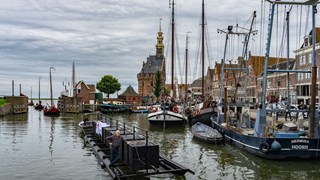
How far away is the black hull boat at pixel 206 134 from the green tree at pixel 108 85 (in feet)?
319

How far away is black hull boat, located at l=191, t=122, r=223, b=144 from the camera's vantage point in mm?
28172

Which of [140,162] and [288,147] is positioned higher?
[140,162]

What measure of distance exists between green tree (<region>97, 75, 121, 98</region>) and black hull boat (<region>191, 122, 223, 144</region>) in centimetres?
9728

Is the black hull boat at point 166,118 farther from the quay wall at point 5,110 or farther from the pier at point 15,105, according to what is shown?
the pier at point 15,105

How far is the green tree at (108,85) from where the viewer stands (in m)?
130

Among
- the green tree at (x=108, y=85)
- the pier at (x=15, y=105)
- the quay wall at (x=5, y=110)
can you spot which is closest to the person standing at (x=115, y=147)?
the quay wall at (x=5, y=110)

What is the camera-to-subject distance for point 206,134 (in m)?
30.8

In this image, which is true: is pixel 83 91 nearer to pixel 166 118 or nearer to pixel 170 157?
pixel 166 118

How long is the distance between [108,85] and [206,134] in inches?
3999

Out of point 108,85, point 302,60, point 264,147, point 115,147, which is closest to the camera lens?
point 115,147

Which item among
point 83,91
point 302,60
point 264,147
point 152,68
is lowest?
point 264,147

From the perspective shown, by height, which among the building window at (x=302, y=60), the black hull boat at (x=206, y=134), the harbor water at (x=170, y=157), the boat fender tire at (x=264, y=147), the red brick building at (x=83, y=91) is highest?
the building window at (x=302, y=60)

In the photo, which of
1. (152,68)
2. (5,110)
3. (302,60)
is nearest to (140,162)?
(302,60)

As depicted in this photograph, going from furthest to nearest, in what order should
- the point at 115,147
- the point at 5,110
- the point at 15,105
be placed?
the point at 15,105 → the point at 5,110 → the point at 115,147
